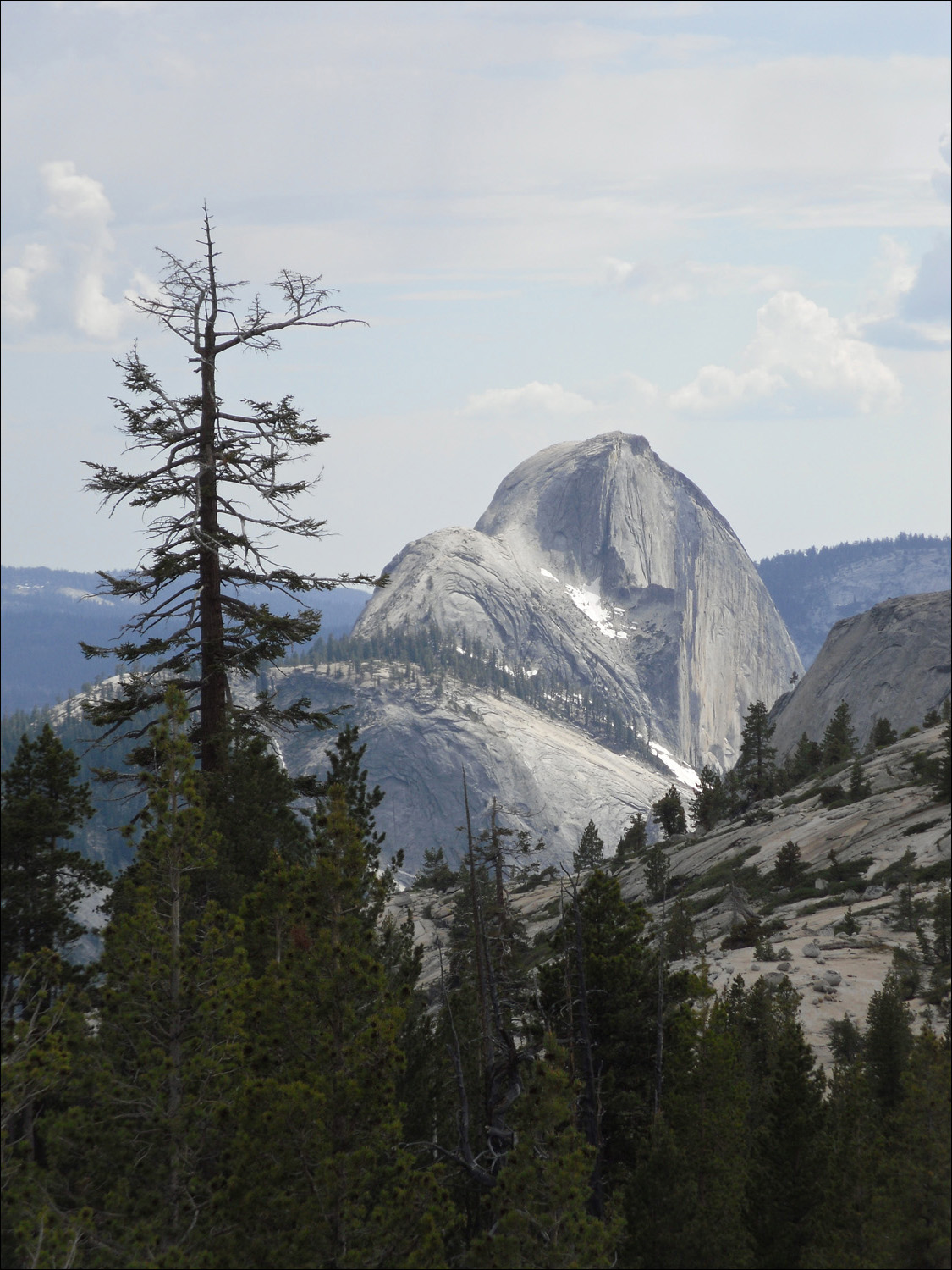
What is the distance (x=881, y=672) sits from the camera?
133 m

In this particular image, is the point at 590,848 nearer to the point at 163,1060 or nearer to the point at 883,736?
the point at 883,736

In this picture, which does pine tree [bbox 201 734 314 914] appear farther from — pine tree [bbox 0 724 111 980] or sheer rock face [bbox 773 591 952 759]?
sheer rock face [bbox 773 591 952 759]

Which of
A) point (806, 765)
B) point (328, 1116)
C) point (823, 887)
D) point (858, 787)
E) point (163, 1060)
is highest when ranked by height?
point (806, 765)

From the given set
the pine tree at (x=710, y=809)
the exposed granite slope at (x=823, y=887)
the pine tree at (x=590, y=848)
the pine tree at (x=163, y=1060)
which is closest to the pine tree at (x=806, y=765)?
the pine tree at (x=710, y=809)

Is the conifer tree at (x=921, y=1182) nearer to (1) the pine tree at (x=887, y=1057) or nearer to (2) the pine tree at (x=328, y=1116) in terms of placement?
(2) the pine tree at (x=328, y=1116)

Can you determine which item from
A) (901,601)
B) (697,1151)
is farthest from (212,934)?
(901,601)

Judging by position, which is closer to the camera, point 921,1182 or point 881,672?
point 921,1182

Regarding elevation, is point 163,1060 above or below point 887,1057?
above

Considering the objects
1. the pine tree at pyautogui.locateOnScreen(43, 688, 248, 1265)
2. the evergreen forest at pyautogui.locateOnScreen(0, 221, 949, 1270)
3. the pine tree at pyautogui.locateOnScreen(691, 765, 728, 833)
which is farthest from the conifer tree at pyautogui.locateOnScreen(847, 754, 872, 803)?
the pine tree at pyautogui.locateOnScreen(43, 688, 248, 1265)

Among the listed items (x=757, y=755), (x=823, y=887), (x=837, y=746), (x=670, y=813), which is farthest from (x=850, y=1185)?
(x=670, y=813)

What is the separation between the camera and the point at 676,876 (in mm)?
66000

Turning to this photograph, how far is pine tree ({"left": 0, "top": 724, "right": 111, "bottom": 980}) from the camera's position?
23.3 meters

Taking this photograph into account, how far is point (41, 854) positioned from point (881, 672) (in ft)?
409

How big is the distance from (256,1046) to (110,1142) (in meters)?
2.15
